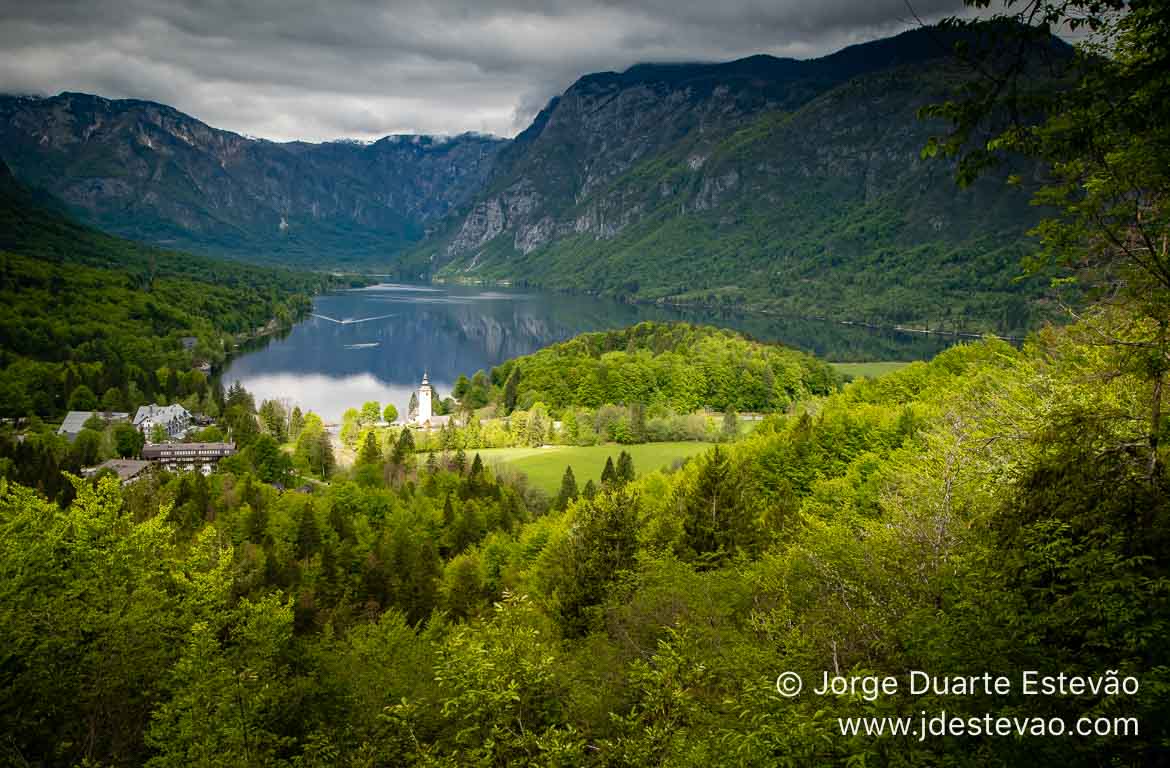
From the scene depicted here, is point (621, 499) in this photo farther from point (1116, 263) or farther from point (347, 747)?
point (1116, 263)

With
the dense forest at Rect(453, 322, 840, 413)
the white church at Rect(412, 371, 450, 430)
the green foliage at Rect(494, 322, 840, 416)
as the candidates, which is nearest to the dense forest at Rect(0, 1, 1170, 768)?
the white church at Rect(412, 371, 450, 430)

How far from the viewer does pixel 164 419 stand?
67.4 meters

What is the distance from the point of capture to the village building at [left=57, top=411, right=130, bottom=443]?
63956 mm

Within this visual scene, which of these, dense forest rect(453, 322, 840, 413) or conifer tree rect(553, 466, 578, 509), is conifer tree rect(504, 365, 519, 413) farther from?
conifer tree rect(553, 466, 578, 509)

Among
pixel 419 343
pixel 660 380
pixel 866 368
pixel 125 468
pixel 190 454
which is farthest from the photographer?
pixel 419 343

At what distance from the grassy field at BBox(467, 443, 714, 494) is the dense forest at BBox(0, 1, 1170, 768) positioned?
3152cm

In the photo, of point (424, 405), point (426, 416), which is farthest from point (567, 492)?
point (424, 405)

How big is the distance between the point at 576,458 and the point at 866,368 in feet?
199

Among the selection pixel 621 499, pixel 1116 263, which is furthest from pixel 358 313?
pixel 1116 263

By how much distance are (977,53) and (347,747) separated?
11.4 metres

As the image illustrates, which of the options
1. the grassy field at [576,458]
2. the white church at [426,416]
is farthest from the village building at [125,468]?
the grassy field at [576,458]

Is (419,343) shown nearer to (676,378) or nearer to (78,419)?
(676,378)

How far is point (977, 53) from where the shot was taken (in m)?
5.61

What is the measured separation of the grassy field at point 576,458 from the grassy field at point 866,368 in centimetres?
4254
